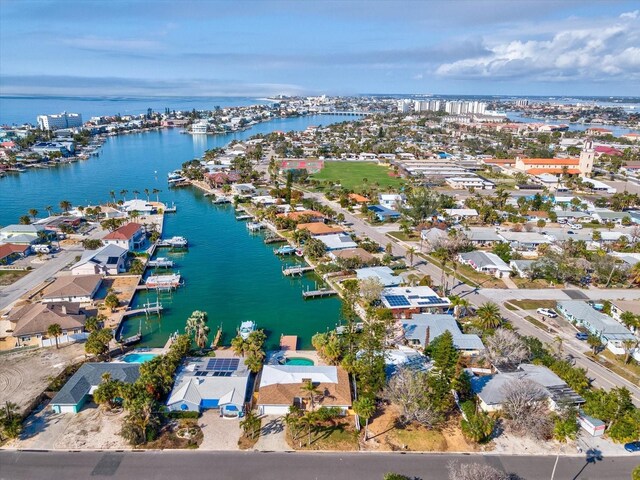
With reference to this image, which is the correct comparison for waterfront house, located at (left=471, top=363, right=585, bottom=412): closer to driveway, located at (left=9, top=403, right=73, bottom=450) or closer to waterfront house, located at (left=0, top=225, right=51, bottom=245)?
driveway, located at (left=9, top=403, right=73, bottom=450)

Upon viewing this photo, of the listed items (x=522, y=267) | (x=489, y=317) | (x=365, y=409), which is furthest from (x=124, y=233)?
(x=522, y=267)

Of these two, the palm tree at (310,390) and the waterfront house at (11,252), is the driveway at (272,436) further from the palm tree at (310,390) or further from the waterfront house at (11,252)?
the waterfront house at (11,252)

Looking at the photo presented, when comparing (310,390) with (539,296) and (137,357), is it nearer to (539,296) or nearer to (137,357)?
(137,357)


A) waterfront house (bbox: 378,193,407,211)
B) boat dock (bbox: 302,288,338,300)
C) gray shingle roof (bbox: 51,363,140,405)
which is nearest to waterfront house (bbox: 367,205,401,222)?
waterfront house (bbox: 378,193,407,211)

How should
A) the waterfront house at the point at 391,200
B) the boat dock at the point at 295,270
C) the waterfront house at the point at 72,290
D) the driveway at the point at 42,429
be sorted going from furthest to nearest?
the waterfront house at the point at 391,200 < the boat dock at the point at 295,270 < the waterfront house at the point at 72,290 < the driveway at the point at 42,429

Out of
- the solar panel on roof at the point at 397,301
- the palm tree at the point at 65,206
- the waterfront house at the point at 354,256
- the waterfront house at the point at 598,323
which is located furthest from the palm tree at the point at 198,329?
the palm tree at the point at 65,206

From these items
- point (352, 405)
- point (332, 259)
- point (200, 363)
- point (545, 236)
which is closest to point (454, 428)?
point (352, 405)

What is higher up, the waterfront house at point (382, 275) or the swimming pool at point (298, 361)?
the waterfront house at point (382, 275)

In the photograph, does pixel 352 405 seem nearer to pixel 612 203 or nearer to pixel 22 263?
pixel 22 263
